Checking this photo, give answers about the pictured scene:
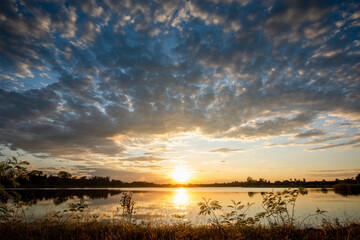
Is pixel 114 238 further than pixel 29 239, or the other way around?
pixel 114 238

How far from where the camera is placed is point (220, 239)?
7.68 meters

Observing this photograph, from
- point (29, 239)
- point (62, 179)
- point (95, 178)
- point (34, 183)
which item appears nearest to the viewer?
point (29, 239)

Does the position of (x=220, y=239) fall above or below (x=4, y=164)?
below

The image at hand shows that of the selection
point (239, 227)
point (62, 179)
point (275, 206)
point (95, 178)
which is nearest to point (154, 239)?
point (239, 227)

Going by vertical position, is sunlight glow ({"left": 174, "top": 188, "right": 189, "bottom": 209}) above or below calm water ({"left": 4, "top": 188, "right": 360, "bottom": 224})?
below

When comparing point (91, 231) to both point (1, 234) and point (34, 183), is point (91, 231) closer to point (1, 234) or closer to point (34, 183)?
point (1, 234)

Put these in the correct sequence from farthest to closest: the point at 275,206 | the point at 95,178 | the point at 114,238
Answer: the point at 95,178
the point at 275,206
the point at 114,238

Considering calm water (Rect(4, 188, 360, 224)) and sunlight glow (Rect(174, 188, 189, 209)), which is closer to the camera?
calm water (Rect(4, 188, 360, 224))

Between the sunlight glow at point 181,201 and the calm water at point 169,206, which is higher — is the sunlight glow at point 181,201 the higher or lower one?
the lower one

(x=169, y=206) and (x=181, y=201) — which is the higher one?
(x=169, y=206)

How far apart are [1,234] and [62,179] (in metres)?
175

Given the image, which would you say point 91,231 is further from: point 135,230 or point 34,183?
point 34,183

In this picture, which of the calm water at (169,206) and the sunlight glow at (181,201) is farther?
the sunlight glow at (181,201)

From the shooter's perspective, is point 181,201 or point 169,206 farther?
point 181,201
